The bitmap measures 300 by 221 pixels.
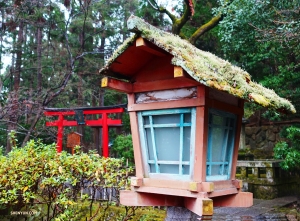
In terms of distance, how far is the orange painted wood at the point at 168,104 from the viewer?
2.42 metres

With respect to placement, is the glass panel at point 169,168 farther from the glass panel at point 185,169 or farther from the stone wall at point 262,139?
the stone wall at point 262,139

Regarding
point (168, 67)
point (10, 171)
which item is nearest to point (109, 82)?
point (168, 67)

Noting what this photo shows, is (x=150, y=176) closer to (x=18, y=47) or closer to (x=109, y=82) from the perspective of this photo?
(x=109, y=82)

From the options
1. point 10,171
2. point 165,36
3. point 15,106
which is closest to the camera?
point 165,36

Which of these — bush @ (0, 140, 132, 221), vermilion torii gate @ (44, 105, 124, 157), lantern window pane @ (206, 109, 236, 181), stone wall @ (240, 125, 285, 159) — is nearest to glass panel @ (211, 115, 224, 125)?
lantern window pane @ (206, 109, 236, 181)

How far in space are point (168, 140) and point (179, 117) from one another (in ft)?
0.83

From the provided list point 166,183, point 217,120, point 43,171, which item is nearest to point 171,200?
point 166,183

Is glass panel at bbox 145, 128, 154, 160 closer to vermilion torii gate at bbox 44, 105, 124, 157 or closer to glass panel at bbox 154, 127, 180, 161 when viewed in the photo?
glass panel at bbox 154, 127, 180, 161

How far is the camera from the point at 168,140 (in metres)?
2.65

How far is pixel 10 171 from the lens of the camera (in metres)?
3.69

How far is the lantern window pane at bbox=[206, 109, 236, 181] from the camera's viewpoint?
2.58 meters

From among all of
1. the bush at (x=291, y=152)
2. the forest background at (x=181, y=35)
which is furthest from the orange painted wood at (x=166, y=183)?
the bush at (x=291, y=152)

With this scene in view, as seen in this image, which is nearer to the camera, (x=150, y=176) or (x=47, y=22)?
(x=150, y=176)

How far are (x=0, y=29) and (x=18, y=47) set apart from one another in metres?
4.05
